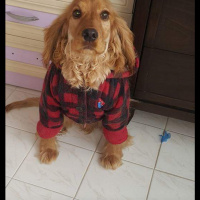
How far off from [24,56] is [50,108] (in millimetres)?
660

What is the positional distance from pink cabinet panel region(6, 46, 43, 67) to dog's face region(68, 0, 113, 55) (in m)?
0.76

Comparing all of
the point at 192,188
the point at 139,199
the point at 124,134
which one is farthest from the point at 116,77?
the point at 192,188

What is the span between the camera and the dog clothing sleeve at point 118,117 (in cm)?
142

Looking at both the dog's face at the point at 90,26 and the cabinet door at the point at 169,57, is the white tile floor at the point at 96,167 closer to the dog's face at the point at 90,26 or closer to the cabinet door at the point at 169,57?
the cabinet door at the point at 169,57

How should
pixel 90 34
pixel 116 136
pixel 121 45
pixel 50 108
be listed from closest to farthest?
pixel 90 34 < pixel 121 45 < pixel 50 108 < pixel 116 136

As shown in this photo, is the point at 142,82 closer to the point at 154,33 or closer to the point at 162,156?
the point at 154,33

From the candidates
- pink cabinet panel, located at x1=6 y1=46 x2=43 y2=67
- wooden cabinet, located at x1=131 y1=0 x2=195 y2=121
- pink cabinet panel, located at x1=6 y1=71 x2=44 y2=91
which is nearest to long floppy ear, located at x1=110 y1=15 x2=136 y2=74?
wooden cabinet, located at x1=131 y1=0 x2=195 y2=121

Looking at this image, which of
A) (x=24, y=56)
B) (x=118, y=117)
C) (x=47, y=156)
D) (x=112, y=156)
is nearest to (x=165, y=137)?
(x=112, y=156)

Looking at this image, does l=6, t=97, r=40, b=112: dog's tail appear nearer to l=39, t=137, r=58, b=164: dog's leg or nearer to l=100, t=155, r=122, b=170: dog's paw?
l=39, t=137, r=58, b=164: dog's leg

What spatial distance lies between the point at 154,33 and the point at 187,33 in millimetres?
163

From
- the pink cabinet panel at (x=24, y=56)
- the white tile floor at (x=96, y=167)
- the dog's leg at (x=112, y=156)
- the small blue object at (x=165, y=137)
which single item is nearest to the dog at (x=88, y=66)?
the dog's leg at (x=112, y=156)

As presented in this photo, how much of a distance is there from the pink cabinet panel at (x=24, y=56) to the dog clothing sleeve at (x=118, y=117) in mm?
730

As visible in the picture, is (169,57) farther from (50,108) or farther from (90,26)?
(50,108)

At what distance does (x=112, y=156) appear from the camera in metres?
1.66
